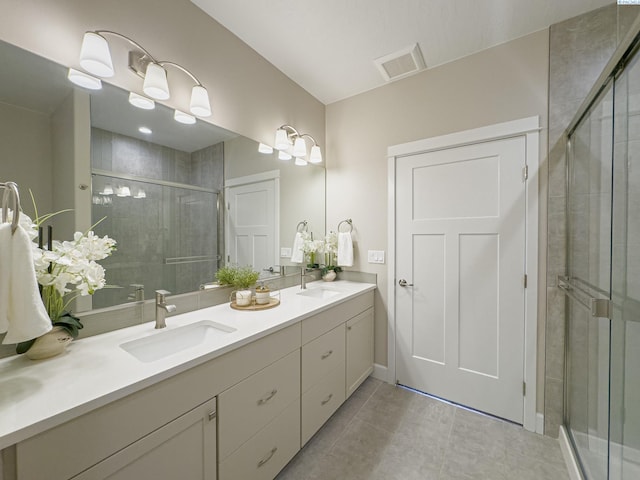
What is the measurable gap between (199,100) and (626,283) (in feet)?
7.33

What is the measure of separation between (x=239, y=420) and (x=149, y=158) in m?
1.36

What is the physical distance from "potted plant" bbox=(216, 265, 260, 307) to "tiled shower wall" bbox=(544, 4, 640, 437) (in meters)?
1.97

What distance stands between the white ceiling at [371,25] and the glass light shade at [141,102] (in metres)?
0.75

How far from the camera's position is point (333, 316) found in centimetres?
181

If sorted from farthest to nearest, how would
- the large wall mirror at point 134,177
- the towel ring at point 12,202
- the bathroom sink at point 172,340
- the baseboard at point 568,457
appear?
the baseboard at point 568,457
the bathroom sink at point 172,340
the large wall mirror at point 134,177
the towel ring at point 12,202

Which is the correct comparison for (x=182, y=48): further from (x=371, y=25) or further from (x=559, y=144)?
(x=559, y=144)


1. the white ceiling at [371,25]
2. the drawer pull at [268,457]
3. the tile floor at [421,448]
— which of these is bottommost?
the tile floor at [421,448]

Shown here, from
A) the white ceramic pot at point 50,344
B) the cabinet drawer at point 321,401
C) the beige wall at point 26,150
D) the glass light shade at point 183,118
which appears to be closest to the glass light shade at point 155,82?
the glass light shade at point 183,118

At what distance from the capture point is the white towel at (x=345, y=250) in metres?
2.48

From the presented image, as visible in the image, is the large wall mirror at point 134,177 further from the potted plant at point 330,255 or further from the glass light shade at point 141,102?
the potted plant at point 330,255

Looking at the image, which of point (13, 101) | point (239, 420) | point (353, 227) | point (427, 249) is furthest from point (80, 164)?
point (427, 249)

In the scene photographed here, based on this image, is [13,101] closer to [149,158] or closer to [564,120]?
[149,158]

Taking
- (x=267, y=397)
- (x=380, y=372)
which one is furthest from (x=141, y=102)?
(x=380, y=372)

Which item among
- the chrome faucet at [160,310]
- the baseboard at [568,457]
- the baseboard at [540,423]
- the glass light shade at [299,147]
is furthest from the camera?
the glass light shade at [299,147]
